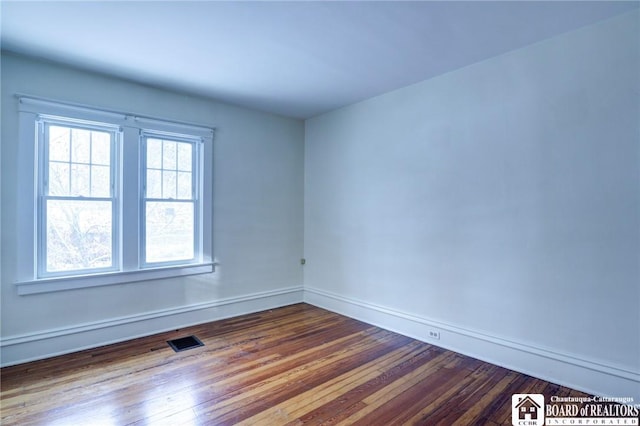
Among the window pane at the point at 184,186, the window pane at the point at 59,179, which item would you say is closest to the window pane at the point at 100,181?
the window pane at the point at 59,179

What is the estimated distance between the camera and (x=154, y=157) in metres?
3.67

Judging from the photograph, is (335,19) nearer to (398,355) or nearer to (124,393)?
(398,355)

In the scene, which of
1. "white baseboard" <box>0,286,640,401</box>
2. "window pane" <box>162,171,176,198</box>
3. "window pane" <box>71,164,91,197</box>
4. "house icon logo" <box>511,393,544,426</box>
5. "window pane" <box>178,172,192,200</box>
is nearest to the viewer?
"house icon logo" <box>511,393,544,426</box>

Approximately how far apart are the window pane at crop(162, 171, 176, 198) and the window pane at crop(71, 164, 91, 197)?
714mm

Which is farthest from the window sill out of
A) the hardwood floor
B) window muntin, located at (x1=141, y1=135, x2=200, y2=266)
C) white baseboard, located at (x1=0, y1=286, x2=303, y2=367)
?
the hardwood floor

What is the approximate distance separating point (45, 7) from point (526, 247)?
158 inches

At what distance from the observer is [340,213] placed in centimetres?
441

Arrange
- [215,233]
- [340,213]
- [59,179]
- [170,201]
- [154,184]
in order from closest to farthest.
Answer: [59,179] → [154,184] → [170,201] → [215,233] → [340,213]

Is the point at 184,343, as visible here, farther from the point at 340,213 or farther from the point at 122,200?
the point at 340,213

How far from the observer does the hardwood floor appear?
2146 mm

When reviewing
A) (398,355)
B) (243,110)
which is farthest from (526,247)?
(243,110)

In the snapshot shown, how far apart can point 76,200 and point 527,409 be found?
165 inches

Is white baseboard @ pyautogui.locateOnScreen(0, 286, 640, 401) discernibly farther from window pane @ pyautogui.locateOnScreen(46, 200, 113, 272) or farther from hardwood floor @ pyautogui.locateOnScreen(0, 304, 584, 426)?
window pane @ pyautogui.locateOnScreen(46, 200, 113, 272)

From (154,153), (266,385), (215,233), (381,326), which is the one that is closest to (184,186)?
(154,153)
